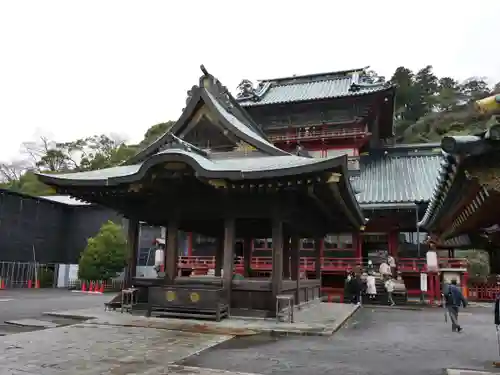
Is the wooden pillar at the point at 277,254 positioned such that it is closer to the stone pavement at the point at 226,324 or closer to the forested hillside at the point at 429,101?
the stone pavement at the point at 226,324

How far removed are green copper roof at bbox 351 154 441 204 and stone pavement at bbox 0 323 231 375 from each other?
58.7 ft

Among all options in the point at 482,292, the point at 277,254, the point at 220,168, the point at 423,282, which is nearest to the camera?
the point at 220,168

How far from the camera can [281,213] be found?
1255 centimetres

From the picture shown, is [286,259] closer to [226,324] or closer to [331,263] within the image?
[226,324]

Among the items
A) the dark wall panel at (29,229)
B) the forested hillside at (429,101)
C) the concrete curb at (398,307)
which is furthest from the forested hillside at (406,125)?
the concrete curb at (398,307)

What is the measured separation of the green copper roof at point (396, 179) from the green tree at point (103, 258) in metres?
17.1

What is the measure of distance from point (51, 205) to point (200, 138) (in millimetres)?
26574

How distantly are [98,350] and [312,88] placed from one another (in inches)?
1146

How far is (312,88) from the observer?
33719 millimetres

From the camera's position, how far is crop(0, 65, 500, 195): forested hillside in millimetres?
53438

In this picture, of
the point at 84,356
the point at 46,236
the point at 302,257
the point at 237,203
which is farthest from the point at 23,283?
the point at 84,356

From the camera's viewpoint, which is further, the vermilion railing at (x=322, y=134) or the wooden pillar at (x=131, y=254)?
the vermilion railing at (x=322, y=134)

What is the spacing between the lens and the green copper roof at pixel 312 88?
29547mm

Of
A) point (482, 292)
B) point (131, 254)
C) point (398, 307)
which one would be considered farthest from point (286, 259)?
point (482, 292)
